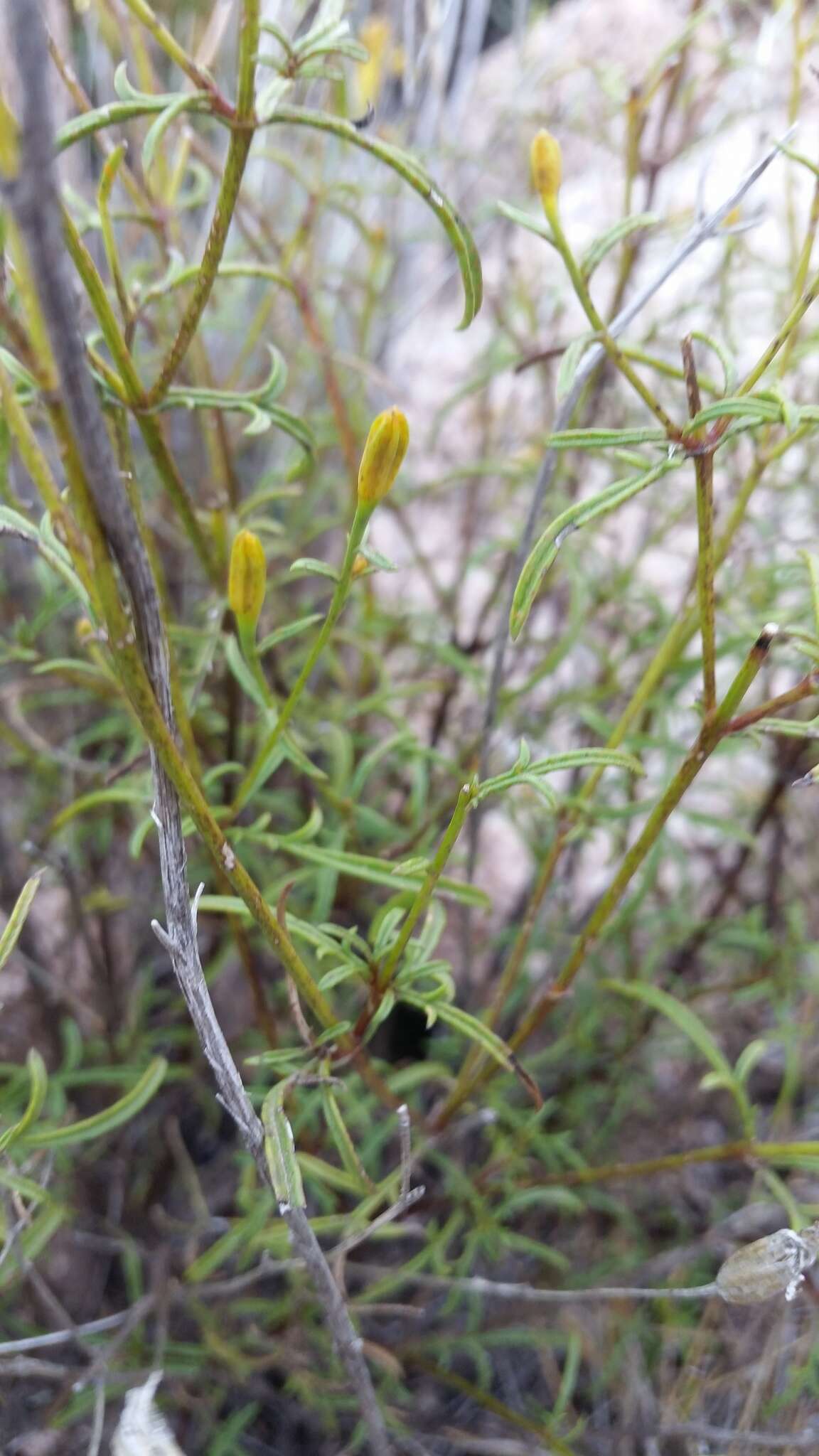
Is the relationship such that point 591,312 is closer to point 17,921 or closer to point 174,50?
point 174,50

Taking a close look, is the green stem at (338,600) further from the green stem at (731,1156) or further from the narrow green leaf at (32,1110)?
the green stem at (731,1156)

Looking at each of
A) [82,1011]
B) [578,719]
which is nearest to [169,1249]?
[82,1011]

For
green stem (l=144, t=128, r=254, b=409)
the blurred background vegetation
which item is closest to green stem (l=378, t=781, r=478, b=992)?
the blurred background vegetation

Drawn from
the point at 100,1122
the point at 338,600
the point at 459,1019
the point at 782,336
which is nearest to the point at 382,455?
the point at 338,600

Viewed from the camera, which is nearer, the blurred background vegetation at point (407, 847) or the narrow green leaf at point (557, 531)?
the narrow green leaf at point (557, 531)

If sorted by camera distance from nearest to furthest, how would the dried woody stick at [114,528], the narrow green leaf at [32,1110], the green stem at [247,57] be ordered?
1. the dried woody stick at [114,528]
2. the green stem at [247,57]
3. the narrow green leaf at [32,1110]

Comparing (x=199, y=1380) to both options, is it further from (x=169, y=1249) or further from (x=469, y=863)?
(x=469, y=863)

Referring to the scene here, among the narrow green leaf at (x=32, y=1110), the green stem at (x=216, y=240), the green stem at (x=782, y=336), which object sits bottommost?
the narrow green leaf at (x=32, y=1110)

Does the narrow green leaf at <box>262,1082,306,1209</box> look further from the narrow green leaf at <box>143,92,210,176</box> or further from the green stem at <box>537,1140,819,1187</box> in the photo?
the narrow green leaf at <box>143,92,210,176</box>

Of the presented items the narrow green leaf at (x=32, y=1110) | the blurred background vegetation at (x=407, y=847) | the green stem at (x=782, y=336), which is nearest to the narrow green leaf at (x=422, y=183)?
the blurred background vegetation at (x=407, y=847)
